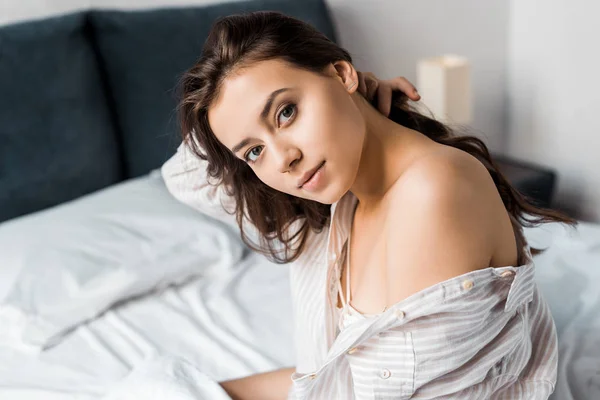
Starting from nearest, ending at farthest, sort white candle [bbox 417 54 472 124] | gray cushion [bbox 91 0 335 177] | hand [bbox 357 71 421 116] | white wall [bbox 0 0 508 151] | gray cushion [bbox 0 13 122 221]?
hand [bbox 357 71 421 116], gray cushion [bbox 0 13 122 221], gray cushion [bbox 91 0 335 177], white candle [bbox 417 54 472 124], white wall [bbox 0 0 508 151]

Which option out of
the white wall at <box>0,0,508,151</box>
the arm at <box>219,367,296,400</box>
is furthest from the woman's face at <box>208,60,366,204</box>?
the white wall at <box>0,0,508,151</box>

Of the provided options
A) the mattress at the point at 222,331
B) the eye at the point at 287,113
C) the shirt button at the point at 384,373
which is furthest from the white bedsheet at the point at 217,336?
the eye at the point at 287,113

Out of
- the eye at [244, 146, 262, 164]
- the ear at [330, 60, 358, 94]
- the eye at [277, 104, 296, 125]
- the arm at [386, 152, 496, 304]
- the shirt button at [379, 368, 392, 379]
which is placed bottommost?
the shirt button at [379, 368, 392, 379]

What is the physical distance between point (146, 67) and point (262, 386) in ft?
3.73

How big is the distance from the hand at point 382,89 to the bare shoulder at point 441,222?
210mm

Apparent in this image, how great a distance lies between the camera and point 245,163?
113 cm

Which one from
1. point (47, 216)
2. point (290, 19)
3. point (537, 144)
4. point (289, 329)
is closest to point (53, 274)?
point (47, 216)

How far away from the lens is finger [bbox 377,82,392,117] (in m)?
1.09

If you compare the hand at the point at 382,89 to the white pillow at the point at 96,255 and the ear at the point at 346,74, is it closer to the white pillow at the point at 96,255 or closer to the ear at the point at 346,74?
the ear at the point at 346,74

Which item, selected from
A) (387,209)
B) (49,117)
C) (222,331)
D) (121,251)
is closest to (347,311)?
(387,209)

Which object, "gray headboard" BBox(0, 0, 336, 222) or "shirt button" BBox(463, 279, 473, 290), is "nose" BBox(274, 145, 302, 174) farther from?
"gray headboard" BBox(0, 0, 336, 222)

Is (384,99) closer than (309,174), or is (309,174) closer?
(309,174)

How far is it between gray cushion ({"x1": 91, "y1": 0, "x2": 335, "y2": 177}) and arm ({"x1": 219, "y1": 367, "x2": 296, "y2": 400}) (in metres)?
0.95

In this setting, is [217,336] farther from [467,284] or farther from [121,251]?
[467,284]
